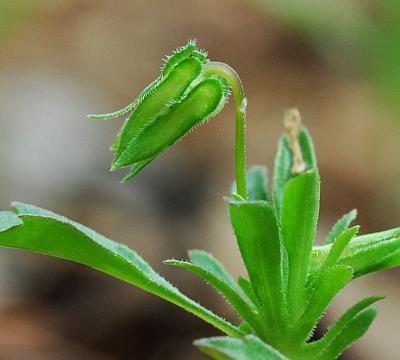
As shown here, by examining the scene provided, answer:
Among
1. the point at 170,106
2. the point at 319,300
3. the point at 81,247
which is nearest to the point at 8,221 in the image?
the point at 81,247

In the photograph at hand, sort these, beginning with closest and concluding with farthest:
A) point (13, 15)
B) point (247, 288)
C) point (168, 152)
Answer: point (247, 288) < point (168, 152) < point (13, 15)

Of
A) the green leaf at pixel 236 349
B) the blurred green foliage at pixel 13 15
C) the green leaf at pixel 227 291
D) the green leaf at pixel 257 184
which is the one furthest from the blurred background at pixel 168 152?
the green leaf at pixel 236 349

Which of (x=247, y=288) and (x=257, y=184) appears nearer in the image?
(x=247, y=288)

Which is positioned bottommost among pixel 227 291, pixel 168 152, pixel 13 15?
pixel 227 291

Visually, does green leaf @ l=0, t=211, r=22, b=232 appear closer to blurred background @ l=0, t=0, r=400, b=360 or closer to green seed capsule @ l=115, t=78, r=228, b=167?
green seed capsule @ l=115, t=78, r=228, b=167

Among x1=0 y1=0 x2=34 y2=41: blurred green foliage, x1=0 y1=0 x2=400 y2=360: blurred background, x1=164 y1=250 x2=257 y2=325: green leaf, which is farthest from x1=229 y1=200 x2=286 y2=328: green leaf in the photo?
x1=0 y1=0 x2=34 y2=41: blurred green foliage

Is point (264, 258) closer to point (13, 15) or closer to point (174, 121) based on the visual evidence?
point (174, 121)

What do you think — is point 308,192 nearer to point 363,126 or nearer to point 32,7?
point 363,126

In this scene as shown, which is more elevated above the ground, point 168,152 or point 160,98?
point 168,152
